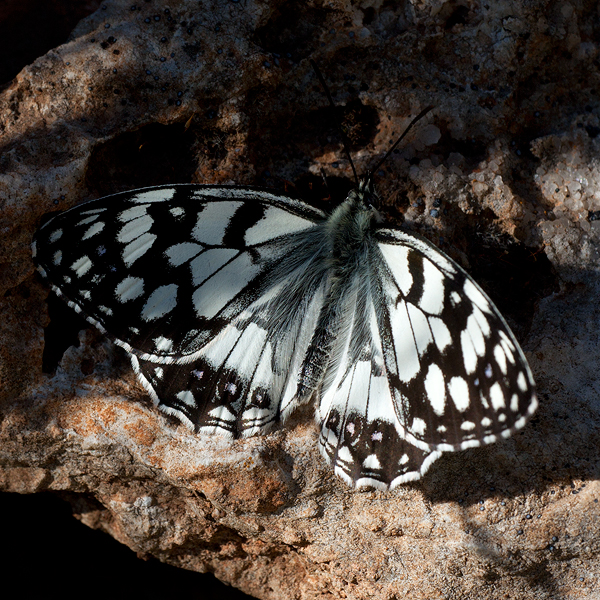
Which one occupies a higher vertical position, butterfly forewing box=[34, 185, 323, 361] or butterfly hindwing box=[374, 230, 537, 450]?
butterfly forewing box=[34, 185, 323, 361]

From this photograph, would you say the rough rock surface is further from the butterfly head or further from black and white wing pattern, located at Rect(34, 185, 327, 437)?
the butterfly head

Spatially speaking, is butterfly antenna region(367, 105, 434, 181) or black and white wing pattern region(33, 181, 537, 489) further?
butterfly antenna region(367, 105, 434, 181)

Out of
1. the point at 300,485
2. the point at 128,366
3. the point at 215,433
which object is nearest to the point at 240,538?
the point at 300,485

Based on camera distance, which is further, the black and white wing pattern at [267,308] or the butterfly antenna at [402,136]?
the butterfly antenna at [402,136]

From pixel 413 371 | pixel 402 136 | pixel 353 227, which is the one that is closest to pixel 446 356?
pixel 413 371

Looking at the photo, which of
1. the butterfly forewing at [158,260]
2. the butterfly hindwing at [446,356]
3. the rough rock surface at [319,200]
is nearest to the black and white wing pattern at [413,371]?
the butterfly hindwing at [446,356]

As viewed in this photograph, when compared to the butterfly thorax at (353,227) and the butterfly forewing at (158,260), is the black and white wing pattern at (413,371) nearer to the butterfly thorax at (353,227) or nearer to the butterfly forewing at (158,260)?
the butterfly thorax at (353,227)

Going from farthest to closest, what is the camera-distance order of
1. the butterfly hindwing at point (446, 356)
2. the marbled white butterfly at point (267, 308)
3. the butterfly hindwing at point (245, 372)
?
1. the butterfly hindwing at point (245, 372)
2. the marbled white butterfly at point (267, 308)
3. the butterfly hindwing at point (446, 356)

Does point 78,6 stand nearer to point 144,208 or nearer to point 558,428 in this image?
point 144,208

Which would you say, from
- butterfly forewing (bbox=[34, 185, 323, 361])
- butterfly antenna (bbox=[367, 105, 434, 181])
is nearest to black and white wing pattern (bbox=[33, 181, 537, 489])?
butterfly forewing (bbox=[34, 185, 323, 361])
